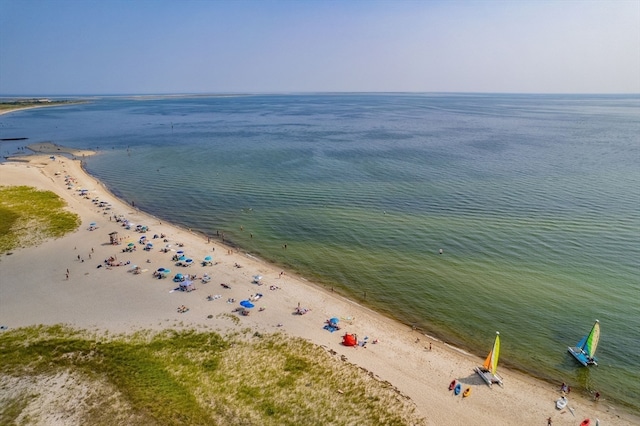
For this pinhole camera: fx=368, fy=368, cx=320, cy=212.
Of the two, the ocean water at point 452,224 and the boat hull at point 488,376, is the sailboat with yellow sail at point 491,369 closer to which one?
the boat hull at point 488,376

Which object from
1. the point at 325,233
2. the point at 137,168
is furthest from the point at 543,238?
the point at 137,168

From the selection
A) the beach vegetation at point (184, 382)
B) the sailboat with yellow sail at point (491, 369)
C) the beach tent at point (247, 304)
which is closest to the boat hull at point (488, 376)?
the sailboat with yellow sail at point (491, 369)

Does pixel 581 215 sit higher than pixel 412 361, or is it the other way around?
pixel 581 215

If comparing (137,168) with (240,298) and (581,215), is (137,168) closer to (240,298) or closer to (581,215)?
(240,298)

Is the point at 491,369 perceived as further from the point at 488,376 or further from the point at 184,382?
the point at 184,382

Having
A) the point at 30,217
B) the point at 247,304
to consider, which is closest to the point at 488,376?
the point at 247,304
